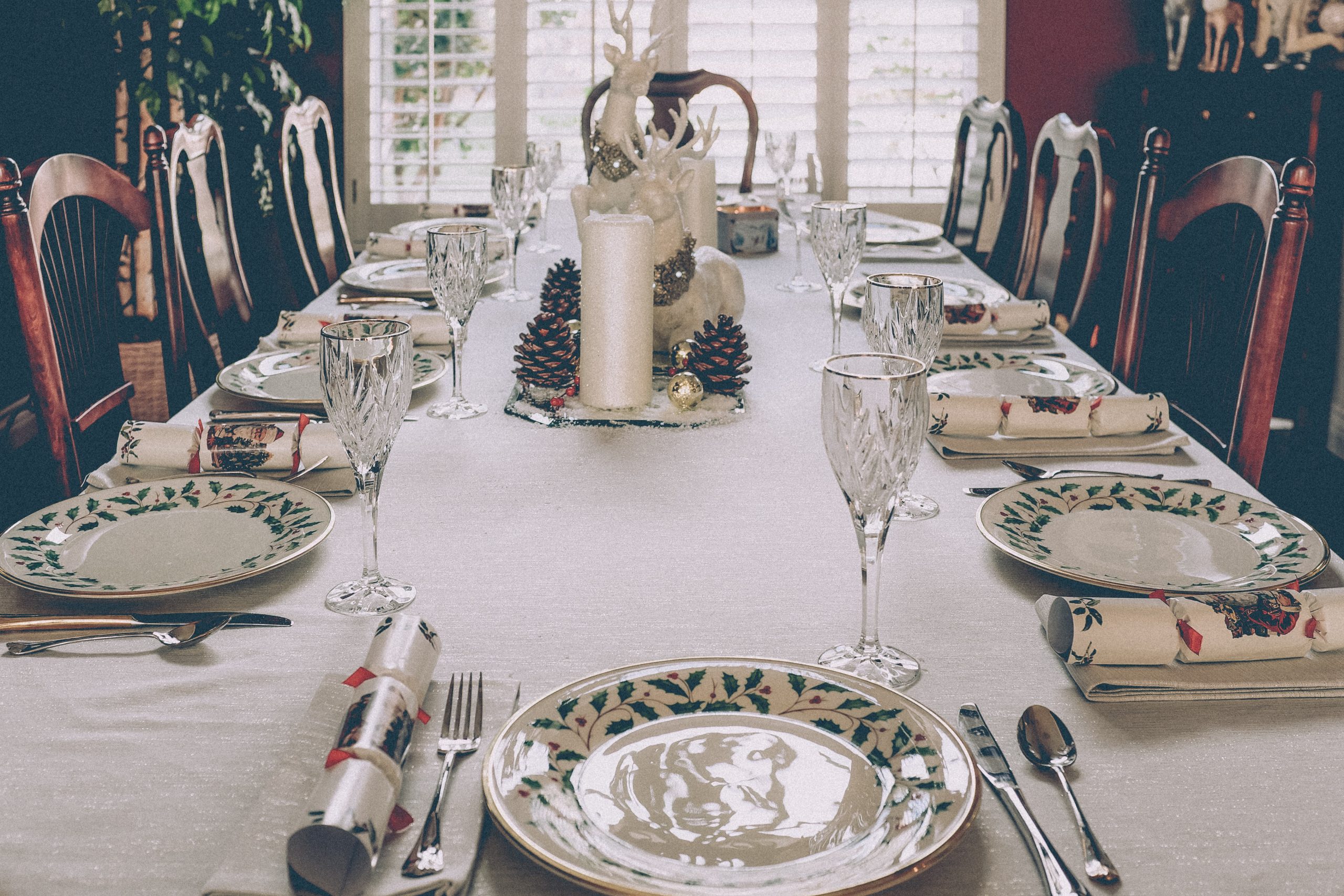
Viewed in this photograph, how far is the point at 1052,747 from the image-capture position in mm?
662

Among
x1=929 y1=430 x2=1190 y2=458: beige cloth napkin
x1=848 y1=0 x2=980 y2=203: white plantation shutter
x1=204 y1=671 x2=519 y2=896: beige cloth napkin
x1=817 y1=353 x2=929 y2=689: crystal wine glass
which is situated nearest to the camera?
x1=204 y1=671 x2=519 y2=896: beige cloth napkin

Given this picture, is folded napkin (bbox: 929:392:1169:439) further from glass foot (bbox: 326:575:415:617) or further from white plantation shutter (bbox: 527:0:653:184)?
white plantation shutter (bbox: 527:0:653:184)

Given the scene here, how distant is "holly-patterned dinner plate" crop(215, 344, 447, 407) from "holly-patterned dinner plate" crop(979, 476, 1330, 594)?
67 cm

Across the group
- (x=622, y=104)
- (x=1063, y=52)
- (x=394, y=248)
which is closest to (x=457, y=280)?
(x=622, y=104)

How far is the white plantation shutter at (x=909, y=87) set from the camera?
13.3 ft

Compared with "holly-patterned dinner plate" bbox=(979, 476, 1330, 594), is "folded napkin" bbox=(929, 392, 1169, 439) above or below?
above

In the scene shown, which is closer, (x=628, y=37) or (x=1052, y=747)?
(x=1052, y=747)

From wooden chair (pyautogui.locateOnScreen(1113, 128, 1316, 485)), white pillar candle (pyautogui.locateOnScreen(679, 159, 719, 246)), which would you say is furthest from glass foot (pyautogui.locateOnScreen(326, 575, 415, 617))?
white pillar candle (pyautogui.locateOnScreen(679, 159, 719, 246))

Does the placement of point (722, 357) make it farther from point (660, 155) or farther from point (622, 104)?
point (622, 104)

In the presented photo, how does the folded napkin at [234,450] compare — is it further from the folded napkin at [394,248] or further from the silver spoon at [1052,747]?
the folded napkin at [394,248]

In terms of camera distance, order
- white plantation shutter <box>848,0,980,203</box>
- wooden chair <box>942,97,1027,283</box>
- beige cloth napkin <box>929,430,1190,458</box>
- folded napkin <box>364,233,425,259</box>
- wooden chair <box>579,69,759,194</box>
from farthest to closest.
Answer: white plantation shutter <box>848,0,980,203</box> → wooden chair <box>579,69,759,194</box> → wooden chair <box>942,97,1027,283</box> → folded napkin <box>364,233,425,259</box> → beige cloth napkin <box>929,430,1190,458</box>

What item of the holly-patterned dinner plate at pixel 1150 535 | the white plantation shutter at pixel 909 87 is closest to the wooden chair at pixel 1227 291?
the holly-patterned dinner plate at pixel 1150 535

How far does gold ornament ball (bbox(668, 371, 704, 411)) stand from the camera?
133 centimetres

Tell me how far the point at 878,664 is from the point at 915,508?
0.31 m
